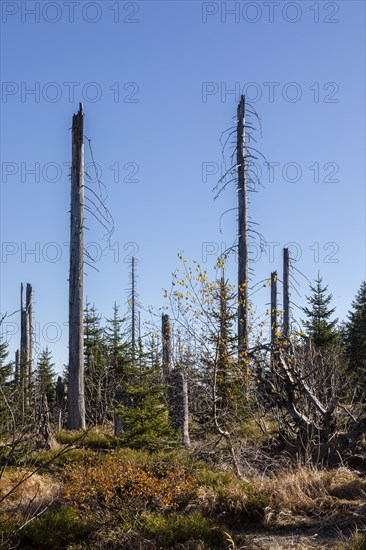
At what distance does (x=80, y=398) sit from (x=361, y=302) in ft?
73.4

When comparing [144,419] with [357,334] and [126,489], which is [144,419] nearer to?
[126,489]

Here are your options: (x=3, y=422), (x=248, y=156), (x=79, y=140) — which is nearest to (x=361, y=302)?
(x=248, y=156)

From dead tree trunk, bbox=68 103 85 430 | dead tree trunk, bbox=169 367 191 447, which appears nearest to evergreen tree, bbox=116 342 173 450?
dead tree trunk, bbox=169 367 191 447

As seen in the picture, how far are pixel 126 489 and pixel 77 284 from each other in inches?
340

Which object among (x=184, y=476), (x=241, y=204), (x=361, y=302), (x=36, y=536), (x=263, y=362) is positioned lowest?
(x=36, y=536)

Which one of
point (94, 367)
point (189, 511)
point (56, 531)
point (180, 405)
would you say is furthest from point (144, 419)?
point (94, 367)

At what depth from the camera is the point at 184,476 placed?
9.68 m

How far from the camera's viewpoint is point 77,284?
17250mm

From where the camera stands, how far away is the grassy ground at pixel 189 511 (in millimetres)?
7895

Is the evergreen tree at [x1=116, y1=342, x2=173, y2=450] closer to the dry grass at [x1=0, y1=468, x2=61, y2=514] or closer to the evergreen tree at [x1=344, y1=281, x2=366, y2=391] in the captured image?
the dry grass at [x1=0, y1=468, x2=61, y2=514]

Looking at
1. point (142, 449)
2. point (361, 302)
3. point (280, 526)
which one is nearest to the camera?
point (280, 526)

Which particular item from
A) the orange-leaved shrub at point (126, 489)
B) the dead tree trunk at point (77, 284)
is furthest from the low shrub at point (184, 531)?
the dead tree trunk at point (77, 284)

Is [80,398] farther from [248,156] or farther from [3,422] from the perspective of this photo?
[248,156]

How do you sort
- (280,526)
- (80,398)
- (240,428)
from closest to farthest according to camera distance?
(280,526) < (240,428) < (80,398)
